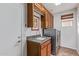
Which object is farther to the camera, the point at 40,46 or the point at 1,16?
the point at 40,46

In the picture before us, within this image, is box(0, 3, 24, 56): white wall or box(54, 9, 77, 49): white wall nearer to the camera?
box(0, 3, 24, 56): white wall

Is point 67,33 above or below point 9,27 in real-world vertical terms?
below

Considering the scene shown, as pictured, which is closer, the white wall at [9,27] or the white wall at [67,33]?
the white wall at [9,27]

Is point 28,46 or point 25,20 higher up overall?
point 25,20

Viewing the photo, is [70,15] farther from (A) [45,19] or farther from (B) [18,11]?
(B) [18,11]

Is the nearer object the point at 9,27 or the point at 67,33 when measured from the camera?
the point at 9,27

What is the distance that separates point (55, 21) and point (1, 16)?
464 cm

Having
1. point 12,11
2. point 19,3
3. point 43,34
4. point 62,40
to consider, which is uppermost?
point 19,3

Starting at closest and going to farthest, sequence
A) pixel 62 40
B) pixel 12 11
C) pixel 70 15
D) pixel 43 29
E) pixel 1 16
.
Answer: pixel 1 16
pixel 12 11
pixel 43 29
pixel 70 15
pixel 62 40

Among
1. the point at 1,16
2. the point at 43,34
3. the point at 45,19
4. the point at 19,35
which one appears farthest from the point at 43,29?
the point at 1,16

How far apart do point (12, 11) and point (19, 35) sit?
0.57 metres

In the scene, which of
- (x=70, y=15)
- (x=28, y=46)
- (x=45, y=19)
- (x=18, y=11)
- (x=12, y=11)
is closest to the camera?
(x=12, y=11)

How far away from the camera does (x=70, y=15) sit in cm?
510

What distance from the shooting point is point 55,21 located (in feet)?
19.0
